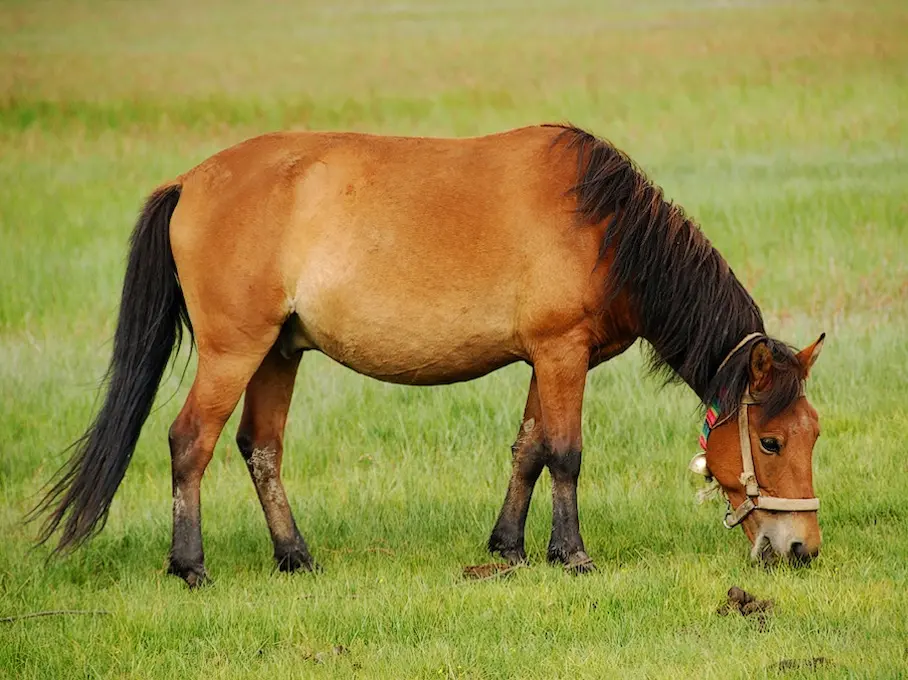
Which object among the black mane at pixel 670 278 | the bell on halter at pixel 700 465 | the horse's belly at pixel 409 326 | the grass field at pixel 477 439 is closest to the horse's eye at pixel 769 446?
the black mane at pixel 670 278

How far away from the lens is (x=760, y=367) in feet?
19.3

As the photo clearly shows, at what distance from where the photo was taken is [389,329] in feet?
20.7

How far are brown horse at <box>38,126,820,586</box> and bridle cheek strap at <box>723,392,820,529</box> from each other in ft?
0.06

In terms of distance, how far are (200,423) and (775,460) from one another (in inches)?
114

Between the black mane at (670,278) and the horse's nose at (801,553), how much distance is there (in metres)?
0.74

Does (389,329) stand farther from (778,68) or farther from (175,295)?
(778,68)

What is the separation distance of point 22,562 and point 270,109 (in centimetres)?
1594

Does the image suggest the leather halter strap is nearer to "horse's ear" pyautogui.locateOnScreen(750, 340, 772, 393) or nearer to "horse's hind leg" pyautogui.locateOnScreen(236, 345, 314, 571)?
"horse's ear" pyautogui.locateOnScreen(750, 340, 772, 393)

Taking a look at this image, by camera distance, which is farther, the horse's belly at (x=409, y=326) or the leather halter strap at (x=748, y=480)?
the horse's belly at (x=409, y=326)

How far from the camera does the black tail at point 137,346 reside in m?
6.40

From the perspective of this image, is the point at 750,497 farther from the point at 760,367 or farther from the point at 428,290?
the point at 428,290

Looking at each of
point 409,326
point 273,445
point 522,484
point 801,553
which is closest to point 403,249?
point 409,326

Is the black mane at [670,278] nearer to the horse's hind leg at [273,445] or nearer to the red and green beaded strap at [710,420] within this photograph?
the red and green beaded strap at [710,420]

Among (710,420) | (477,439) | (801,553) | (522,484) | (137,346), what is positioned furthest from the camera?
(477,439)
